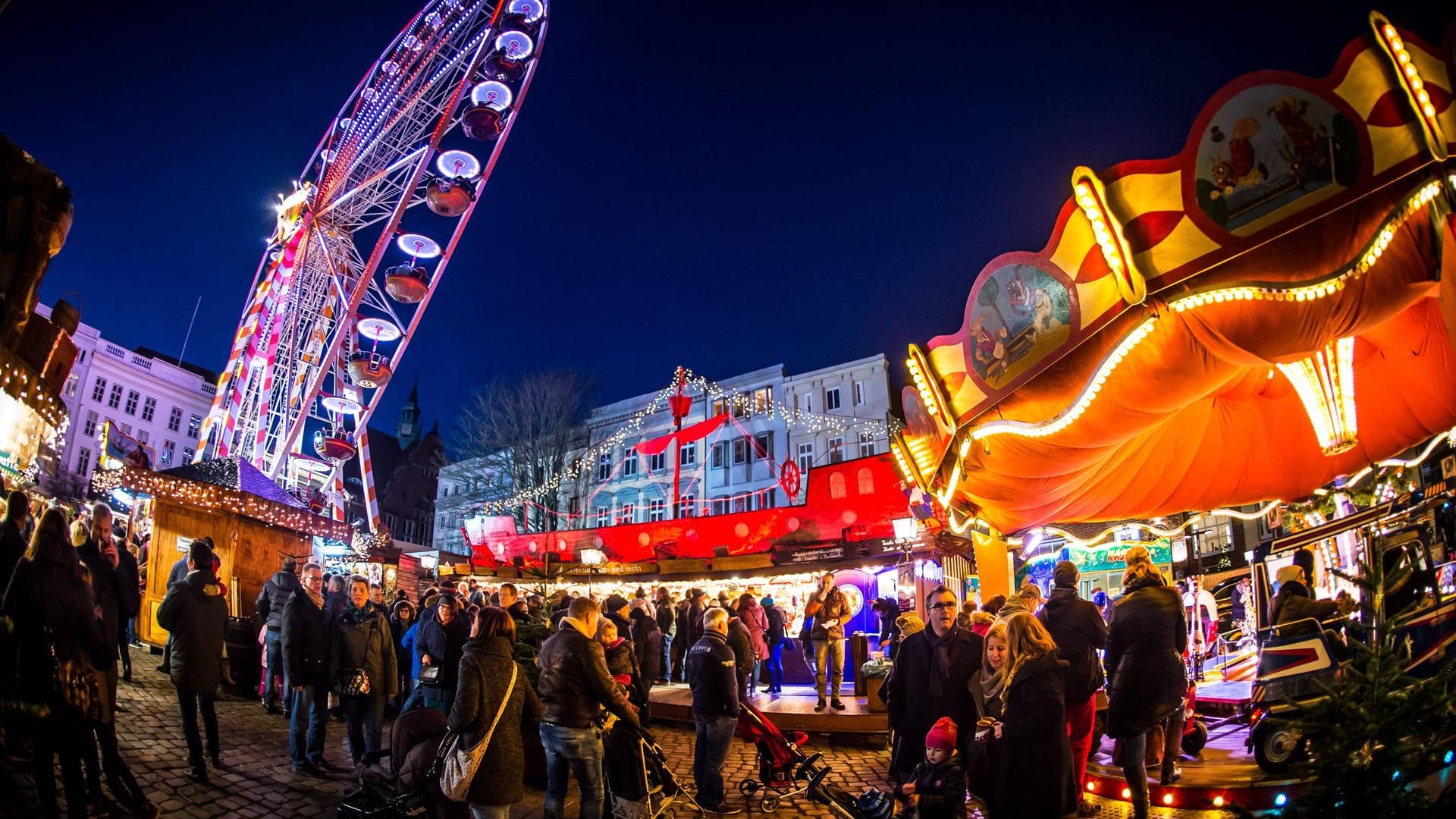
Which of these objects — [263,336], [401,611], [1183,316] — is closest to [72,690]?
[401,611]

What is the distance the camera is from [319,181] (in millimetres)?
20406

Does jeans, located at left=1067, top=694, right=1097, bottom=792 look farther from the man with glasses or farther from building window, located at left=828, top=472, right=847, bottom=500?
building window, located at left=828, top=472, right=847, bottom=500

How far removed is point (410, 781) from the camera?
4441 mm

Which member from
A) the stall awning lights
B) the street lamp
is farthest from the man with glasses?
the street lamp

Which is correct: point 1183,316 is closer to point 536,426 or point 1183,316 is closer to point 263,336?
point 263,336

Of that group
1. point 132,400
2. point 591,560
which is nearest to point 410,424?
point 132,400

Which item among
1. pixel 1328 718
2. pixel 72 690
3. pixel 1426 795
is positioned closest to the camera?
pixel 1426 795

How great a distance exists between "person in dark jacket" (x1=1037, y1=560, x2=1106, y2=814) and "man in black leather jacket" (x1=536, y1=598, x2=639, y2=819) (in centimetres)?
313

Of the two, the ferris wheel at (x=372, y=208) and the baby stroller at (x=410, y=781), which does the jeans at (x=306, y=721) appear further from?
the ferris wheel at (x=372, y=208)

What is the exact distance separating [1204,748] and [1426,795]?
215 inches

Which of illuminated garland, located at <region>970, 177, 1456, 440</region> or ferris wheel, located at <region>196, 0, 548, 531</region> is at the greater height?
ferris wheel, located at <region>196, 0, 548, 531</region>

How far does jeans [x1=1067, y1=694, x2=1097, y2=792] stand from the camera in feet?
17.4

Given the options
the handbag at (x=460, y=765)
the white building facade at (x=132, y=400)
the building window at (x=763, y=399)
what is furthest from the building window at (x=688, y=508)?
the handbag at (x=460, y=765)

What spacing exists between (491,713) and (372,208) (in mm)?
20091
